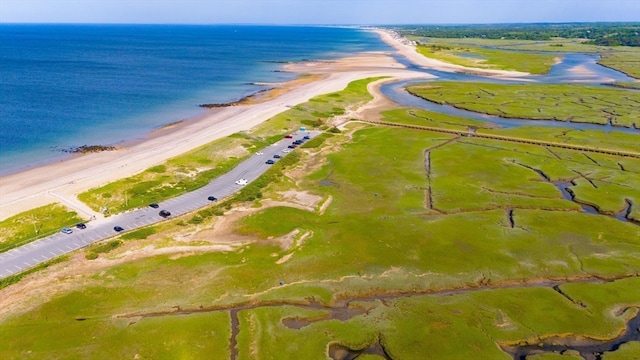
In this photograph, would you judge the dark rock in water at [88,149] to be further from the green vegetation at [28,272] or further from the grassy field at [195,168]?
the green vegetation at [28,272]

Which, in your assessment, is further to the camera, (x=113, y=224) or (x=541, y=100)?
(x=541, y=100)

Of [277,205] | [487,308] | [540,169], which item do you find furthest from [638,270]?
[277,205]

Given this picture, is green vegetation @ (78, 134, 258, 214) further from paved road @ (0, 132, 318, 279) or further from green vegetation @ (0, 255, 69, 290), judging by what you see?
green vegetation @ (0, 255, 69, 290)

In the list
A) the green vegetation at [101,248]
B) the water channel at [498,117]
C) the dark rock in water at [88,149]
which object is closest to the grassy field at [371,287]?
the green vegetation at [101,248]

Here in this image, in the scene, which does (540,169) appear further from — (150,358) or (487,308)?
(150,358)

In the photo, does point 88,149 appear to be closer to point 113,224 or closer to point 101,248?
point 113,224

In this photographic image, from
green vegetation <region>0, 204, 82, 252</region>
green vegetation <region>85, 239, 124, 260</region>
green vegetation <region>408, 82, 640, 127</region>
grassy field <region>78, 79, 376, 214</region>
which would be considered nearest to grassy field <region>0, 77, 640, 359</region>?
green vegetation <region>85, 239, 124, 260</region>

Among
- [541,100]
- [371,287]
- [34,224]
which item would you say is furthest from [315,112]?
[371,287]
